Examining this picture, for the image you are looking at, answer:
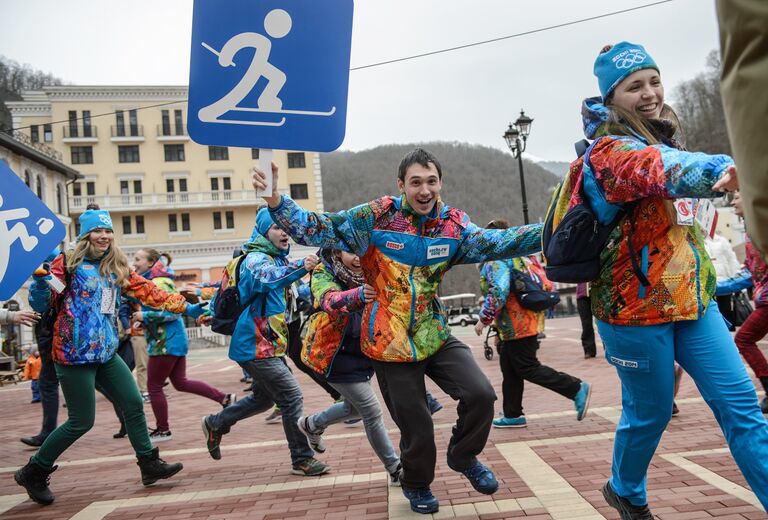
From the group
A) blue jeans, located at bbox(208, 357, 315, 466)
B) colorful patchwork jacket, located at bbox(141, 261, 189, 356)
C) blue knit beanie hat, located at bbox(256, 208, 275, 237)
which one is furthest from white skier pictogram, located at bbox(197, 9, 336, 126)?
colorful patchwork jacket, located at bbox(141, 261, 189, 356)

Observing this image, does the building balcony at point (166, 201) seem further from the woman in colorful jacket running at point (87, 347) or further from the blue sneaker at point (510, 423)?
the woman in colorful jacket running at point (87, 347)

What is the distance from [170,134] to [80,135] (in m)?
7.20

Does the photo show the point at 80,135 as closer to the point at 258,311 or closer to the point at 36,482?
the point at 258,311

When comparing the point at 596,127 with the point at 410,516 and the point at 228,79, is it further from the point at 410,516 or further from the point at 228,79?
the point at 410,516

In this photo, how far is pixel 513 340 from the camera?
6.58 metres

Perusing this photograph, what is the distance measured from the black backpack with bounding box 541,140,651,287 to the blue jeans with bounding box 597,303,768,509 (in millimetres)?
270

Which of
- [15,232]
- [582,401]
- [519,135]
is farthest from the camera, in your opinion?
[519,135]

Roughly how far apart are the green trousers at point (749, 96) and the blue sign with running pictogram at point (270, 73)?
8.80 ft

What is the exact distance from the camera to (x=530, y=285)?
22.1 feet

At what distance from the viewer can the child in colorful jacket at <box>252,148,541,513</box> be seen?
387 centimetres

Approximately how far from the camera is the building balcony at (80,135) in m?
57.2

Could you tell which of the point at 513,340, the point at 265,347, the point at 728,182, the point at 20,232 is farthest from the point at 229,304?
the point at 728,182

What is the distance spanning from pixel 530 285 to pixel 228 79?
12.8 ft

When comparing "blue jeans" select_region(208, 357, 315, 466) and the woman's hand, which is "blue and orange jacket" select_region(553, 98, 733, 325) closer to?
the woman's hand
